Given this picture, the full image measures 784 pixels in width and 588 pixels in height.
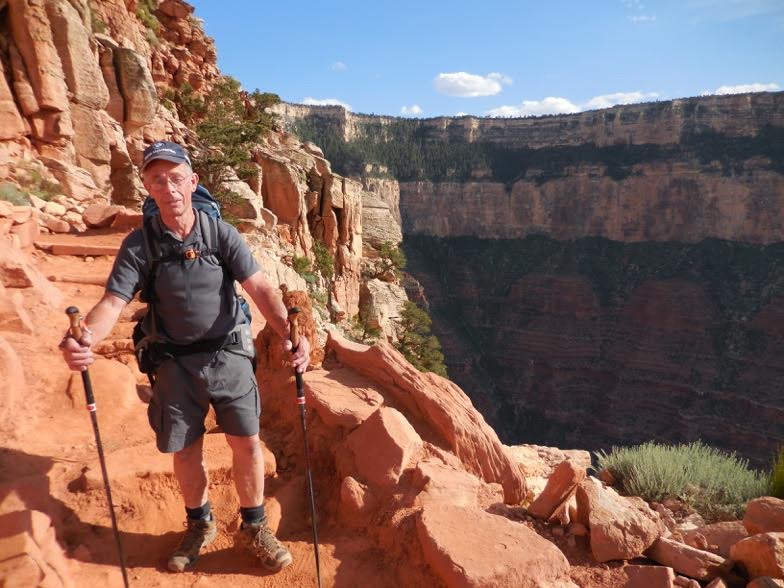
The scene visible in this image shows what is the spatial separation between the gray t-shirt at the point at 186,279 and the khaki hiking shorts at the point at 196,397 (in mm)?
157

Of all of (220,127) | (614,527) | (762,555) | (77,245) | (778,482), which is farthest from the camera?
(220,127)

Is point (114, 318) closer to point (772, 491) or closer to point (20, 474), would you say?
point (20, 474)

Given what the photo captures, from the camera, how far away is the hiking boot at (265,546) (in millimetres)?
2998

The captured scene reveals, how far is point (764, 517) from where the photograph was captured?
11.8ft

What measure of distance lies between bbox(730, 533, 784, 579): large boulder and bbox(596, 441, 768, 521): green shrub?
7.84ft

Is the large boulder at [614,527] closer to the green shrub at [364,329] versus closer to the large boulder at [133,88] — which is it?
the large boulder at [133,88]

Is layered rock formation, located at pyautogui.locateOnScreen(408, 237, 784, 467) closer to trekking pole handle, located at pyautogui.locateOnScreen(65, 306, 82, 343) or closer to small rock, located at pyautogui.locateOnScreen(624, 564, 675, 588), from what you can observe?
small rock, located at pyautogui.locateOnScreen(624, 564, 675, 588)

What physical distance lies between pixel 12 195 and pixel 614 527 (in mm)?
9642

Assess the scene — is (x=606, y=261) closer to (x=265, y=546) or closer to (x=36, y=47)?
(x=36, y=47)

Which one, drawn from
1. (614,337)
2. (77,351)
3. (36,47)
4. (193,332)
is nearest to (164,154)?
(193,332)

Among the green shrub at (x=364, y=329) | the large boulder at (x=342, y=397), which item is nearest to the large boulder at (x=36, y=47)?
the large boulder at (x=342, y=397)

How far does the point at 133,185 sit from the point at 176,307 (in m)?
12.8

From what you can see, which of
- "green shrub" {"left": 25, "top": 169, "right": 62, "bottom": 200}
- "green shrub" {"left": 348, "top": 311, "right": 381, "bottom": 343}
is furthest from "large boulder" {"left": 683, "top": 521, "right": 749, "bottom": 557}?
"green shrub" {"left": 348, "top": 311, "right": 381, "bottom": 343}

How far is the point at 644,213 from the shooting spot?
55000 mm
